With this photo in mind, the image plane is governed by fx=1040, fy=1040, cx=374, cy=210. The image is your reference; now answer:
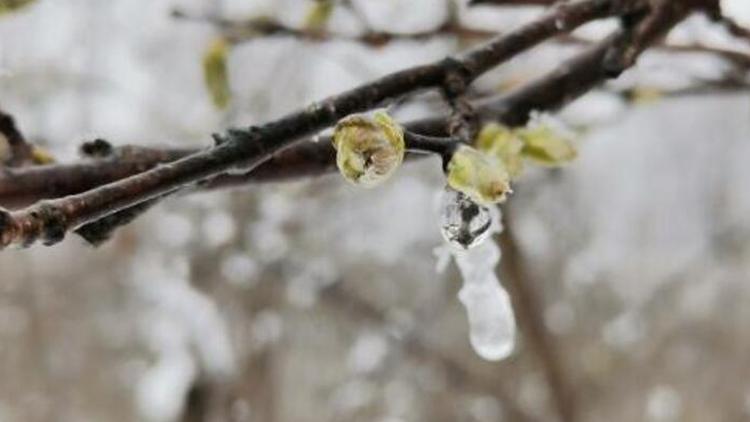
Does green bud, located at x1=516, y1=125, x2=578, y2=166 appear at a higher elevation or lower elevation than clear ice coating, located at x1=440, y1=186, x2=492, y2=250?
higher

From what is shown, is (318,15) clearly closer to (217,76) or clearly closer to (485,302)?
(217,76)

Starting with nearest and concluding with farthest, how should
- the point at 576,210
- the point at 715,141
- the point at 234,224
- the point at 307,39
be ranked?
the point at 307,39, the point at 234,224, the point at 576,210, the point at 715,141

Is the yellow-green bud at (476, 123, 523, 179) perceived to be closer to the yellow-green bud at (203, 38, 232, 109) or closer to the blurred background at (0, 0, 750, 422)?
the yellow-green bud at (203, 38, 232, 109)

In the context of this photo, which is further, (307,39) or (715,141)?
(715,141)

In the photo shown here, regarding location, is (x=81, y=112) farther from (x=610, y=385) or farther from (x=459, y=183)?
(x=459, y=183)

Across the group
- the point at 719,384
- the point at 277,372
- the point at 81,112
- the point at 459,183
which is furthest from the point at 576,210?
the point at 459,183

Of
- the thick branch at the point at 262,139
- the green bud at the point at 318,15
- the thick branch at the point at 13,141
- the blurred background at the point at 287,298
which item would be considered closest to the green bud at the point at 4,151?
the thick branch at the point at 13,141

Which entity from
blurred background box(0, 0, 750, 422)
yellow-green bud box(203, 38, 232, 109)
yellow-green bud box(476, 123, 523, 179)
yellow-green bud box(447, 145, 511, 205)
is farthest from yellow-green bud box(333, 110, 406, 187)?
blurred background box(0, 0, 750, 422)
